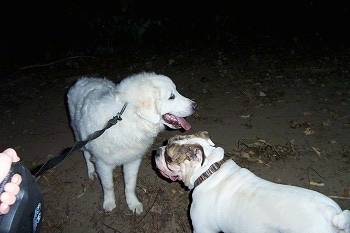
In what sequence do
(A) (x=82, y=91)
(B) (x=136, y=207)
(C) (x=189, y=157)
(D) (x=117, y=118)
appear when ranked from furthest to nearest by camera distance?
1. (A) (x=82, y=91)
2. (B) (x=136, y=207)
3. (D) (x=117, y=118)
4. (C) (x=189, y=157)

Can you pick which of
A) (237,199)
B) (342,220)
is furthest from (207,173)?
(342,220)

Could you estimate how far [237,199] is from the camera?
3.15 meters

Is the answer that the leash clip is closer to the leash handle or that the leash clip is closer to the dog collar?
the dog collar

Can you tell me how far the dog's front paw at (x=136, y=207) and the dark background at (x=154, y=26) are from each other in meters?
7.63

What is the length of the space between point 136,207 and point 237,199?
79.1 inches

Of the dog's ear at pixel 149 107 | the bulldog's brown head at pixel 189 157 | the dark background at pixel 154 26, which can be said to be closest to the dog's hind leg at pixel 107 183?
the dog's ear at pixel 149 107

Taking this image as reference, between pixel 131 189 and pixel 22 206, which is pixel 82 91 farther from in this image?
pixel 22 206

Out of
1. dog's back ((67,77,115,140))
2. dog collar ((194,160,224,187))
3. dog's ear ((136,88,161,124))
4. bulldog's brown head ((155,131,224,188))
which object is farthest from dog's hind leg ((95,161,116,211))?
dog collar ((194,160,224,187))

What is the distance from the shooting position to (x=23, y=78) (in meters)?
10.4

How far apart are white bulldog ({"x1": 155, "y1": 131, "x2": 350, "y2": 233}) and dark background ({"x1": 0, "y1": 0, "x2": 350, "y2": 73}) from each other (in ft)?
27.0

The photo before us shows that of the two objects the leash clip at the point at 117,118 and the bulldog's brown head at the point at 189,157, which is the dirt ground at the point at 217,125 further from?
the leash clip at the point at 117,118

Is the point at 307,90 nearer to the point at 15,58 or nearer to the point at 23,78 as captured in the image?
the point at 23,78

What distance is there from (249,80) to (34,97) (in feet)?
19.3

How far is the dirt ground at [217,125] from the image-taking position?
4715 millimetres
